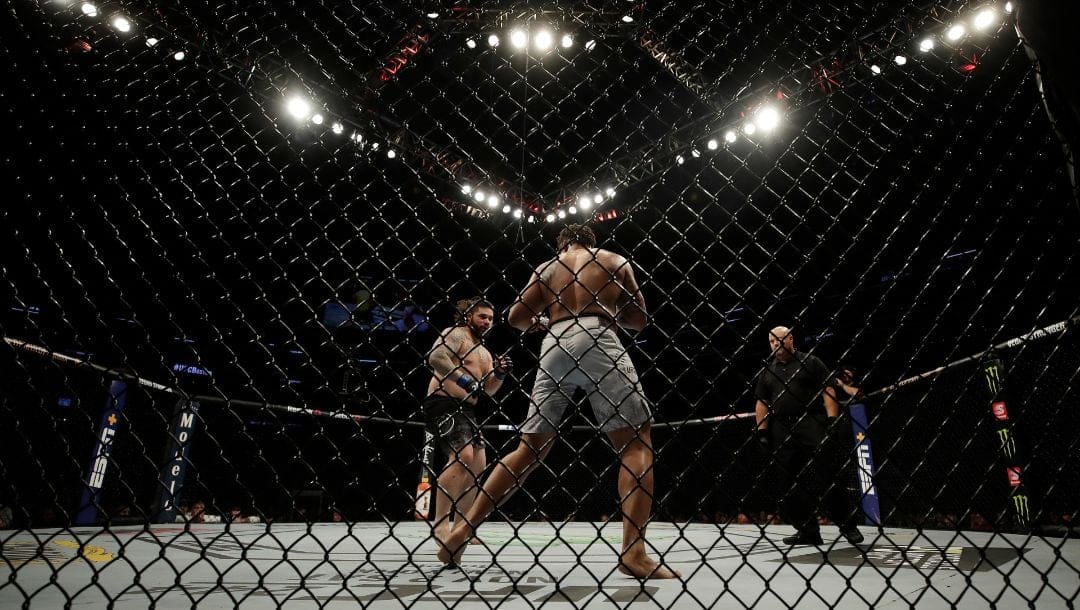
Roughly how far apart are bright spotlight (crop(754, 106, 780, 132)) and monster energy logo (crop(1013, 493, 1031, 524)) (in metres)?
4.46

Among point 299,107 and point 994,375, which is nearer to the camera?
point 994,375

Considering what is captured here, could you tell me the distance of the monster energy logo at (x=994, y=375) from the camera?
13.9ft

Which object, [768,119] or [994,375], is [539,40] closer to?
[768,119]

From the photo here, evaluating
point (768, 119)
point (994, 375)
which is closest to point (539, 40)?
point (768, 119)

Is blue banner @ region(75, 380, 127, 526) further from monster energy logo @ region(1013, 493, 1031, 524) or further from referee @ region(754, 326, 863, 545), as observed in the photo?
monster energy logo @ region(1013, 493, 1031, 524)

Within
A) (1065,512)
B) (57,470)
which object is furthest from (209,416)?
(1065,512)

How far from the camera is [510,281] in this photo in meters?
4.43

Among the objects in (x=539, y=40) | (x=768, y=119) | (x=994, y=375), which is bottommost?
(x=994, y=375)

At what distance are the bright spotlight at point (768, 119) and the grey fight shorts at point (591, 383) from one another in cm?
544

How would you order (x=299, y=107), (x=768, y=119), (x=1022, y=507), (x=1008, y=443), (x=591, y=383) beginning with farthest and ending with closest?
(x=768, y=119)
(x=299, y=107)
(x=1008, y=443)
(x=1022, y=507)
(x=591, y=383)

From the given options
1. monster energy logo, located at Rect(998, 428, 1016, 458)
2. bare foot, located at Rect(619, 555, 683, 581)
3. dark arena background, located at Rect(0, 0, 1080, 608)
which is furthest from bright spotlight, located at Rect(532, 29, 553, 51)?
monster energy logo, located at Rect(998, 428, 1016, 458)

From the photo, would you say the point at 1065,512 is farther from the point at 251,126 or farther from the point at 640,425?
the point at 251,126

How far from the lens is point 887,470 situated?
5859mm

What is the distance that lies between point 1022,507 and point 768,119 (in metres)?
4.79
